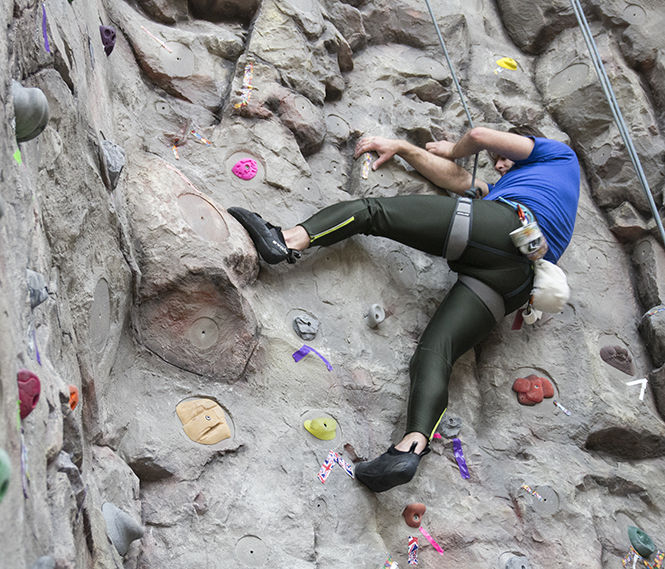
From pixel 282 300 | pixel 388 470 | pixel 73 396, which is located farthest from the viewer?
pixel 282 300

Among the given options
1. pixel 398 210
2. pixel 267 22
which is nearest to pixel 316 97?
pixel 267 22

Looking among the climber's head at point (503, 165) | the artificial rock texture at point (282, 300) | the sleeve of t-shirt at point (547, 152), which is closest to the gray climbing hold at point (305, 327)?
the artificial rock texture at point (282, 300)

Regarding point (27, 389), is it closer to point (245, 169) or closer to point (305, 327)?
point (305, 327)

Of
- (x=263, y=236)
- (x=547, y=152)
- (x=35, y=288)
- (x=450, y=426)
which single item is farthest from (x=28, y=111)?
(x=547, y=152)

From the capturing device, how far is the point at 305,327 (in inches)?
103

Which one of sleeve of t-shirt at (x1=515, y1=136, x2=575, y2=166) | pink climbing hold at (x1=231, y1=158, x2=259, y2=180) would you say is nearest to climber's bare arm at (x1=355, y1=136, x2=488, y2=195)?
sleeve of t-shirt at (x1=515, y1=136, x2=575, y2=166)

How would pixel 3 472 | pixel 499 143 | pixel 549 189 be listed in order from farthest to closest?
pixel 499 143
pixel 549 189
pixel 3 472

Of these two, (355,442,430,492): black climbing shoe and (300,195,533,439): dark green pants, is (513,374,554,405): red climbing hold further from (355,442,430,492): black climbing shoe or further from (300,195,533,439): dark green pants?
(355,442,430,492): black climbing shoe

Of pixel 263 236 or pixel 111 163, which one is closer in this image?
pixel 111 163

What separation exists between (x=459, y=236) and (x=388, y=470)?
0.97 metres

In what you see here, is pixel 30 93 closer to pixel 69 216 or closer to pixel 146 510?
pixel 69 216

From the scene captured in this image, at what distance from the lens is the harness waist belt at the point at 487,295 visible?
2.77 metres

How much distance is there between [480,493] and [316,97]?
6.36ft

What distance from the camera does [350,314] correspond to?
2.80 meters
